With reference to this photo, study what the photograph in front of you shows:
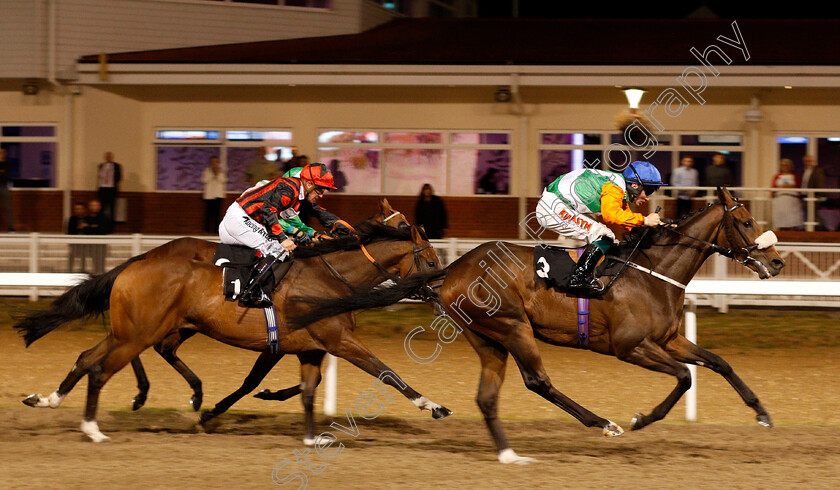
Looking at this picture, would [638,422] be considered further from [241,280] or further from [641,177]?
[241,280]

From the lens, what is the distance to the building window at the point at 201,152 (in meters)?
15.4

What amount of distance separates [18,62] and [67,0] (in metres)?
1.21

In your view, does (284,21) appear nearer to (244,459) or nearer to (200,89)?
(200,89)

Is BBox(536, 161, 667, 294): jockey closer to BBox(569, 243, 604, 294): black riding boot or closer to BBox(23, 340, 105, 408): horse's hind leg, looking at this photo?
BBox(569, 243, 604, 294): black riding boot

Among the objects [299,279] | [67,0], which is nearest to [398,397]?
[299,279]

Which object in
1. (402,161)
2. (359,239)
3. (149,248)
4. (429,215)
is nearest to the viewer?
(359,239)

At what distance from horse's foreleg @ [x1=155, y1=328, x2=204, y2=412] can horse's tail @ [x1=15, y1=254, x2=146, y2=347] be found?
532mm

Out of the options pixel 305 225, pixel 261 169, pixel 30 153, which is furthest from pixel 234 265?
pixel 30 153

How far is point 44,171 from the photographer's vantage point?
15328 millimetres

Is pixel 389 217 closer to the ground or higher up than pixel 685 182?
closer to the ground

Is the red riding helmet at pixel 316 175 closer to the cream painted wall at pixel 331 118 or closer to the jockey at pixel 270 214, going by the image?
the jockey at pixel 270 214

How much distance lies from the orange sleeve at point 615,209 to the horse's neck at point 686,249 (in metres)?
0.40

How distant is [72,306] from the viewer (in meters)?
6.28

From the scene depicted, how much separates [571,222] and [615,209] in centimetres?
40
